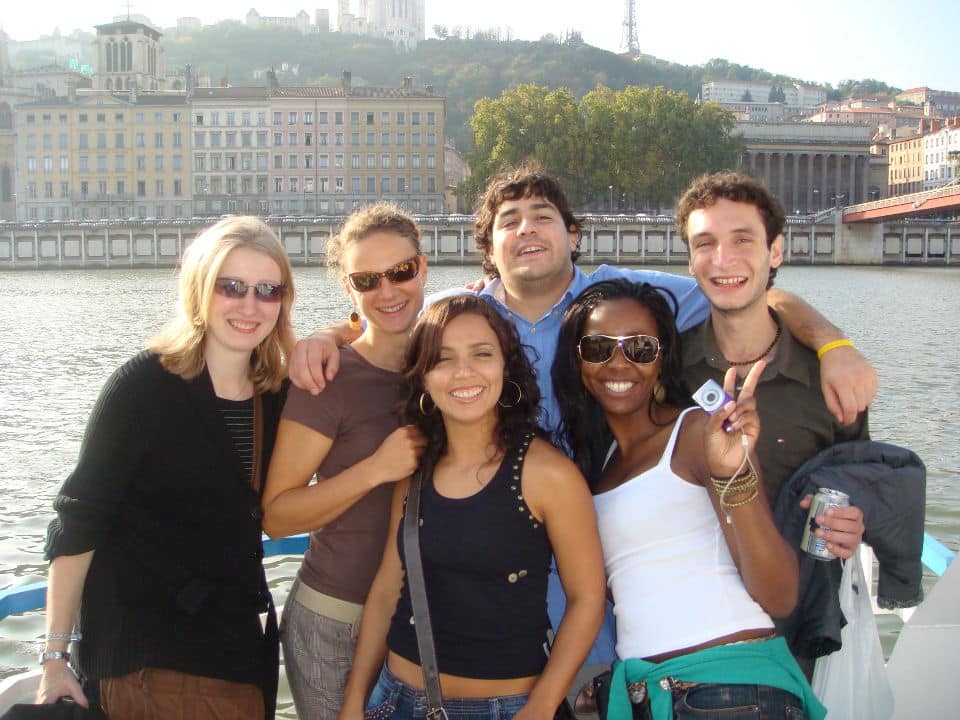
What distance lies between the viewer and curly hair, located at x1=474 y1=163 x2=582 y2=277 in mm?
3119

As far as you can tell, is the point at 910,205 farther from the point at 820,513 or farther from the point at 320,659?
the point at 320,659

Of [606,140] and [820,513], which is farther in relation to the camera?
[606,140]

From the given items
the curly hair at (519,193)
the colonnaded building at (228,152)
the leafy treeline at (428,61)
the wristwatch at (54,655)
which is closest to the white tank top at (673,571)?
the curly hair at (519,193)

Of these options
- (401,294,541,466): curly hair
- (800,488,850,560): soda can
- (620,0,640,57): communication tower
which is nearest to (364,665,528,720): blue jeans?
(401,294,541,466): curly hair

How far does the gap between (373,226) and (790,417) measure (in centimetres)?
122

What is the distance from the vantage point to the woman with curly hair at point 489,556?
2.15 metres

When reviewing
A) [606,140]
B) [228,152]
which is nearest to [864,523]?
[606,140]

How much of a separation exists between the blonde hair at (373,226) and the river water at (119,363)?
139cm

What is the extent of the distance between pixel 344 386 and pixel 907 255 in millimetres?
62455

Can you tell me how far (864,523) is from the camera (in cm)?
234

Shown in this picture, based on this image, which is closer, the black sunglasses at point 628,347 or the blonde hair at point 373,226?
the black sunglasses at point 628,347

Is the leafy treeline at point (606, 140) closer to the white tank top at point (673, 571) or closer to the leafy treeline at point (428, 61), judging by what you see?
the leafy treeline at point (428, 61)

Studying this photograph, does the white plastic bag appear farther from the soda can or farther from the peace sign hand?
the peace sign hand

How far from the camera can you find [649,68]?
13475 cm
